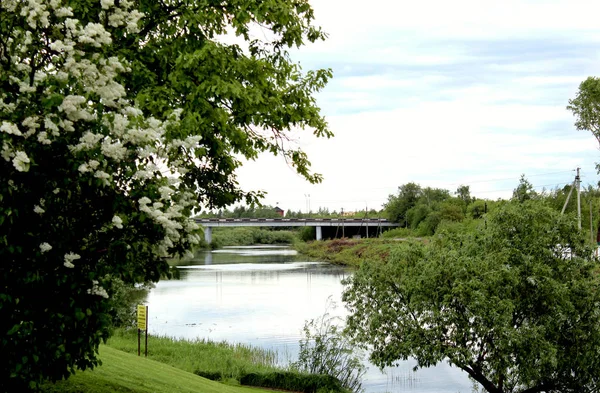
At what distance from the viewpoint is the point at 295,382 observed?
20.9 m

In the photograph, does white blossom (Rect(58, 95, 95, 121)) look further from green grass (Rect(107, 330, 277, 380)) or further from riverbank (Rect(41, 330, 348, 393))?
green grass (Rect(107, 330, 277, 380))

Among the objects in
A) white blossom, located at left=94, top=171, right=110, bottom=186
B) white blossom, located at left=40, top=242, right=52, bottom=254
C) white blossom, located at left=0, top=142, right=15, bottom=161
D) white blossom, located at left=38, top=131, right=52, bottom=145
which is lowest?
white blossom, located at left=40, top=242, right=52, bottom=254

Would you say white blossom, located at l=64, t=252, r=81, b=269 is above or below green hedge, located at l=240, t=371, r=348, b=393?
above

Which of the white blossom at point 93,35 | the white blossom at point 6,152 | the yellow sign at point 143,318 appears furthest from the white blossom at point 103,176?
the yellow sign at point 143,318

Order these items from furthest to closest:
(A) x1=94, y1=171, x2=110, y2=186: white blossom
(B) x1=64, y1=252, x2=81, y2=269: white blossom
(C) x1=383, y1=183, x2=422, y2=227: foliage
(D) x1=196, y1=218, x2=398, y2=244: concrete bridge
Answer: (C) x1=383, y1=183, x2=422, y2=227: foliage < (D) x1=196, y1=218, x2=398, y2=244: concrete bridge < (B) x1=64, y1=252, x2=81, y2=269: white blossom < (A) x1=94, y1=171, x2=110, y2=186: white blossom

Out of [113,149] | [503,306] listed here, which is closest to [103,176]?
[113,149]

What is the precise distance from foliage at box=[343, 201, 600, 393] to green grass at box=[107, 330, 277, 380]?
4.64 m

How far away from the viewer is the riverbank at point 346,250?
252ft

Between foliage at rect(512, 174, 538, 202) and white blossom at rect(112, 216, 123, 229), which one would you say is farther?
foliage at rect(512, 174, 538, 202)

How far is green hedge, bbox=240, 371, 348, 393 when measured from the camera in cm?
2086

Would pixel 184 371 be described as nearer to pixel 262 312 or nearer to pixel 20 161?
pixel 20 161

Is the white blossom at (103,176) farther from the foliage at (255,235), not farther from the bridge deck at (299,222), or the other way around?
the foliage at (255,235)

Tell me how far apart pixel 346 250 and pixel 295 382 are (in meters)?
68.3

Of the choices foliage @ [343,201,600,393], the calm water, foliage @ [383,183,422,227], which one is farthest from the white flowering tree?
foliage @ [383,183,422,227]
